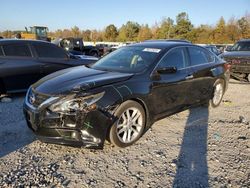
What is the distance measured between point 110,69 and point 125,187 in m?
2.29

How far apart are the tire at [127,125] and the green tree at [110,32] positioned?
226ft

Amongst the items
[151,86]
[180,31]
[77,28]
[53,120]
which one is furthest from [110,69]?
[77,28]

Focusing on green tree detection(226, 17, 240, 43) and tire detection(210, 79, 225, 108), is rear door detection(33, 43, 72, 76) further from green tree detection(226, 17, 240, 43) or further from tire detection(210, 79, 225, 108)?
green tree detection(226, 17, 240, 43)

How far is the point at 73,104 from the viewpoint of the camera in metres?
3.86

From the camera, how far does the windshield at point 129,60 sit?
16.1ft

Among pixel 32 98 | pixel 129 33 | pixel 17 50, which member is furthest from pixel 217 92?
pixel 129 33

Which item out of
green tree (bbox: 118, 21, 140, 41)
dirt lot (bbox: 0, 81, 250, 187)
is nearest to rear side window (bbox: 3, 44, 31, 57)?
dirt lot (bbox: 0, 81, 250, 187)

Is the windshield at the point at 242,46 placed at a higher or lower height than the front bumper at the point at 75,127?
higher

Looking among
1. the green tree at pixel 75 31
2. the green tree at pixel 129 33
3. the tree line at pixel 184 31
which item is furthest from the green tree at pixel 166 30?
the green tree at pixel 75 31

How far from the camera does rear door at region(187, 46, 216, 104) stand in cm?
576

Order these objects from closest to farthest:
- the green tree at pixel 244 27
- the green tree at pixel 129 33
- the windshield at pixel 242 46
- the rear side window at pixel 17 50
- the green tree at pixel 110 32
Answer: the rear side window at pixel 17 50 → the windshield at pixel 242 46 → the green tree at pixel 244 27 → the green tree at pixel 129 33 → the green tree at pixel 110 32

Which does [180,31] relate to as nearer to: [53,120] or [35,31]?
[35,31]

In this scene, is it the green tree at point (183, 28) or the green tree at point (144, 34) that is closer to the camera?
the green tree at point (183, 28)

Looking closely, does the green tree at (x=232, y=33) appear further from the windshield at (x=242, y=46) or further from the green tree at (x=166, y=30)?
the windshield at (x=242, y=46)
